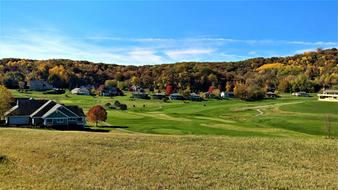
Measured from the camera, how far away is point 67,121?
66562 millimetres

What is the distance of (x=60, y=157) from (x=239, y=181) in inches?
538

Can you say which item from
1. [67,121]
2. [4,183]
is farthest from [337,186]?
[67,121]

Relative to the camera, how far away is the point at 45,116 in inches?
2549

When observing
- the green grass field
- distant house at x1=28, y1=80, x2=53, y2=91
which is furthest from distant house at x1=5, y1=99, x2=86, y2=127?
distant house at x1=28, y1=80, x2=53, y2=91

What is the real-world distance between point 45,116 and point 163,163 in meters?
40.8

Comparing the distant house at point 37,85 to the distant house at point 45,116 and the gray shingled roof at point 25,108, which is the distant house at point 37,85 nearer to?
the gray shingled roof at point 25,108

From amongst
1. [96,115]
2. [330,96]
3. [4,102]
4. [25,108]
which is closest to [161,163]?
[96,115]

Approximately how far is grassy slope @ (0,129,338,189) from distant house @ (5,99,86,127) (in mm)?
25451

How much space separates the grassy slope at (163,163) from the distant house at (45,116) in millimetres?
25451

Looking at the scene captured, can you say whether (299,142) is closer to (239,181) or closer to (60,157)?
(239,181)

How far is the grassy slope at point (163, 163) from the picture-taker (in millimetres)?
24328

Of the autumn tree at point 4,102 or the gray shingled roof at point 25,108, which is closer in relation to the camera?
the gray shingled roof at point 25,108

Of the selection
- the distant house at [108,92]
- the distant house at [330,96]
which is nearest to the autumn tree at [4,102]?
the distant house at [330,96]

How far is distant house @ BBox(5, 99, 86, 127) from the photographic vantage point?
214ft
